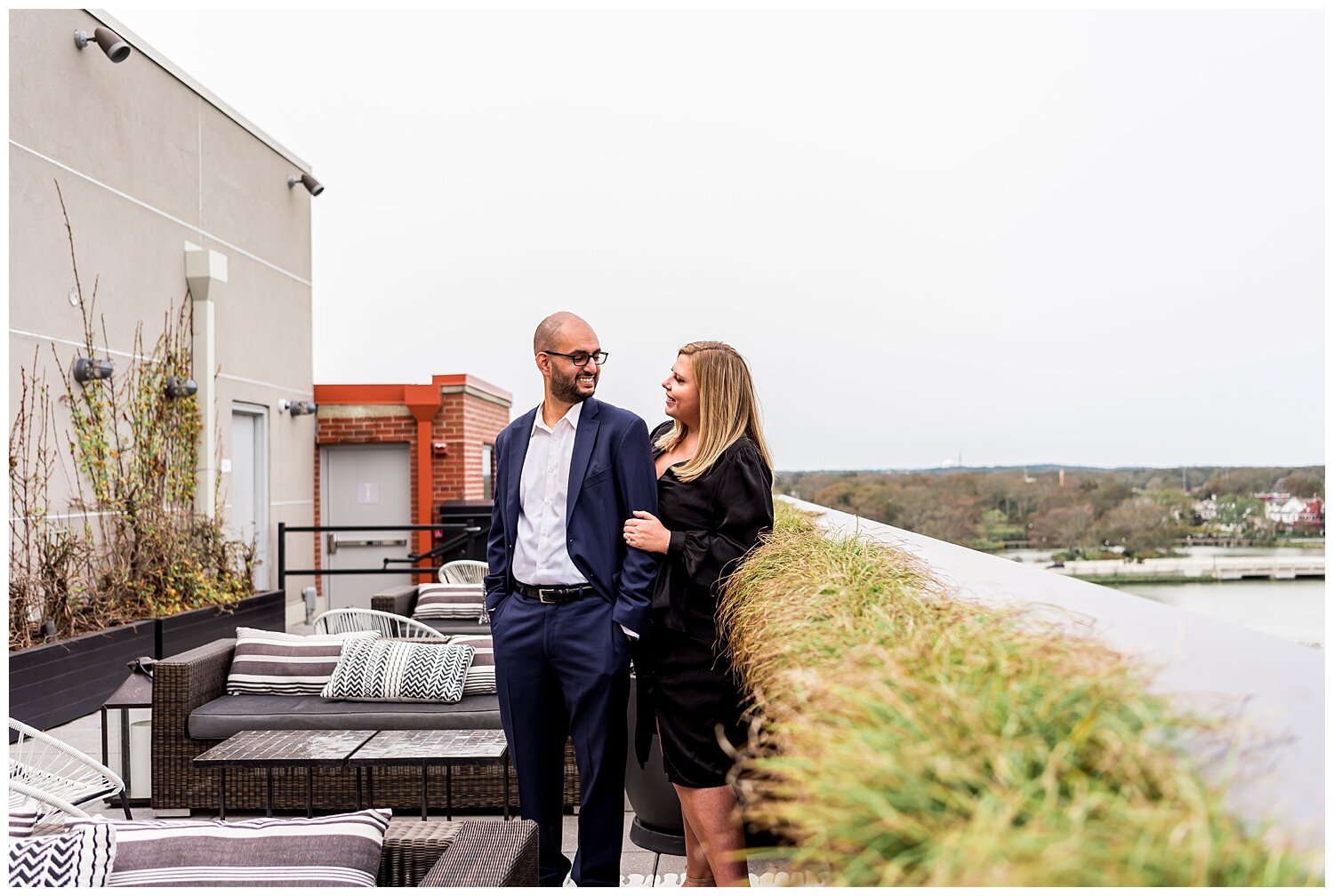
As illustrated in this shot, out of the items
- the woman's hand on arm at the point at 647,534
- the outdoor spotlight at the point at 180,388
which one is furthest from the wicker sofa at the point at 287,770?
the outdoor spotlight at the point at 180,388

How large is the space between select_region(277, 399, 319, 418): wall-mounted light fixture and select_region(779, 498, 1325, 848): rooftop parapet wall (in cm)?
1051

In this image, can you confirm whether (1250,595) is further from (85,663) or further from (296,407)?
(85,663)

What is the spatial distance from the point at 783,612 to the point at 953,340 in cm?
4150

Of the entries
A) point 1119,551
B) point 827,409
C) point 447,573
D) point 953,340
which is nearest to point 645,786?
point 447,573

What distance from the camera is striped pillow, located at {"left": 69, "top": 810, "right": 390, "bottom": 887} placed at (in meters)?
2.00

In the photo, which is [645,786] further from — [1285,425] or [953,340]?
[1285,425]

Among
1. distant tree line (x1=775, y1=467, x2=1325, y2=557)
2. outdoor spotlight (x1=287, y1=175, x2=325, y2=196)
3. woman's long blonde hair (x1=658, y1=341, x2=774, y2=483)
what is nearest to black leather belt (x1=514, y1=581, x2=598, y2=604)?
woman's long blonde hair (x1=658, y1=341, x2=774, y2=483)

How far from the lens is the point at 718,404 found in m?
2.77

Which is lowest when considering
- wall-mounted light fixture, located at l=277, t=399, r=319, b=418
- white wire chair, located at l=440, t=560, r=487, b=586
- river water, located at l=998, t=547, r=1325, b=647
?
river water, located at l=998, t=547, r=1325, b=647

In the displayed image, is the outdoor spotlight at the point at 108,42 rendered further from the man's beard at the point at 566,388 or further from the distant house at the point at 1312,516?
the distant house at the point at 1312,516

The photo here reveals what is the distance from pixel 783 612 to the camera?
192 cm

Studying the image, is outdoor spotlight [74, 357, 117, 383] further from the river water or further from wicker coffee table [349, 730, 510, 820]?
the river water

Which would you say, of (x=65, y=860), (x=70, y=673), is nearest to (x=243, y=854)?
(x=65, y=860)

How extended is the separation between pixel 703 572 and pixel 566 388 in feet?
2.18
